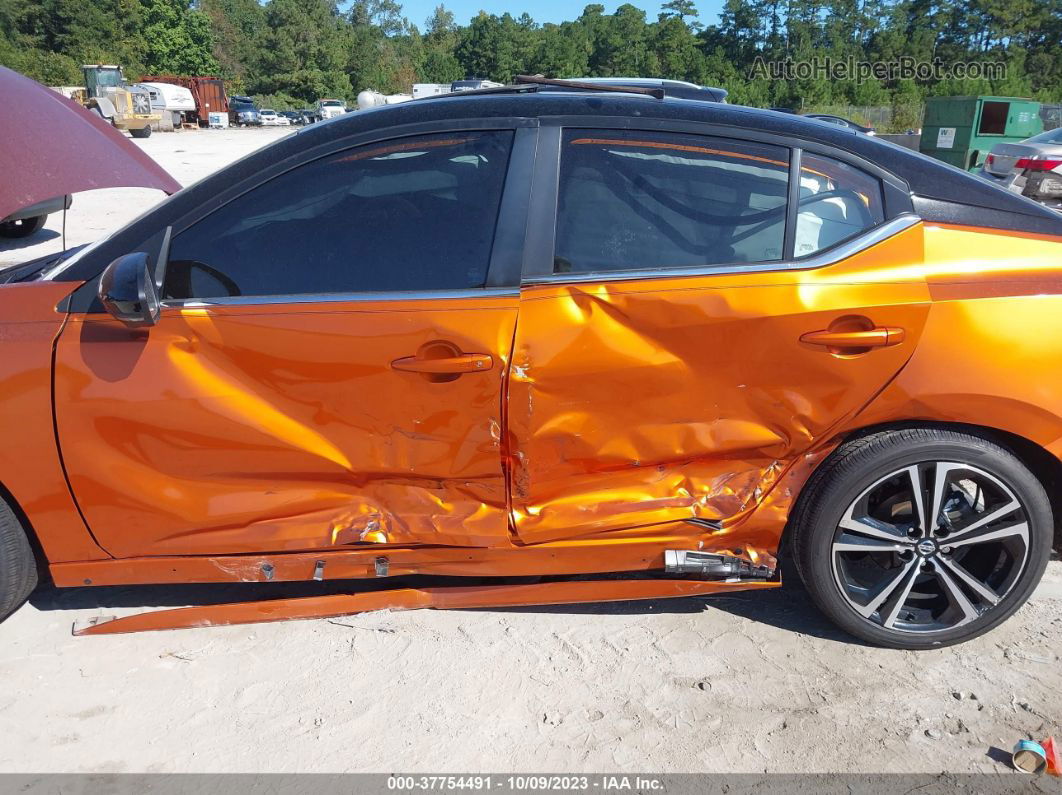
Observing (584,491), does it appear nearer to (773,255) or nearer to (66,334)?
(773,255)

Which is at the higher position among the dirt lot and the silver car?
the silver car

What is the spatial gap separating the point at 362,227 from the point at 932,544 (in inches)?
82.9

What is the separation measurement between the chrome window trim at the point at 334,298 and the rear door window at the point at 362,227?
2 centimetres

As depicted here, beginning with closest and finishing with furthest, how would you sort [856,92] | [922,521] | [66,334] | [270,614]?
[66,334] → [922,521] → [270,614] → [856,92]

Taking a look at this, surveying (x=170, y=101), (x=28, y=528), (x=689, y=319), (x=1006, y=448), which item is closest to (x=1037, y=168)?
(x=1006, y=448)

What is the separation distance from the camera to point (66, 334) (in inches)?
99.1

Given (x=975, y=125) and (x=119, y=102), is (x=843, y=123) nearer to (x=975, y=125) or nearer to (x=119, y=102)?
(x=975, y=125)

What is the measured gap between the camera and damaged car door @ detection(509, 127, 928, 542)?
252 centimetres

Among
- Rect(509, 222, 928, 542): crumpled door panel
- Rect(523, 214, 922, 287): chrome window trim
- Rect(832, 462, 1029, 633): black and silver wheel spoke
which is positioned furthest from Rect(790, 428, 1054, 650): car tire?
Rect(523, 214, 922, 287): chrome window trim

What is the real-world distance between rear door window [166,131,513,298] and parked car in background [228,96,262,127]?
66319 mm

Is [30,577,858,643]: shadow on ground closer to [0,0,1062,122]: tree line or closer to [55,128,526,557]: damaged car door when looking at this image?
[55,128,526,557]: damaged car door

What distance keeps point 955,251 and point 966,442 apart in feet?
1.95

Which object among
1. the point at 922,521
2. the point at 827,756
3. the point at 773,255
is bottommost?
the point at 827,756

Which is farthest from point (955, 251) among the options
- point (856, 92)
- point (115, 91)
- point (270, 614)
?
point (856, 92)
